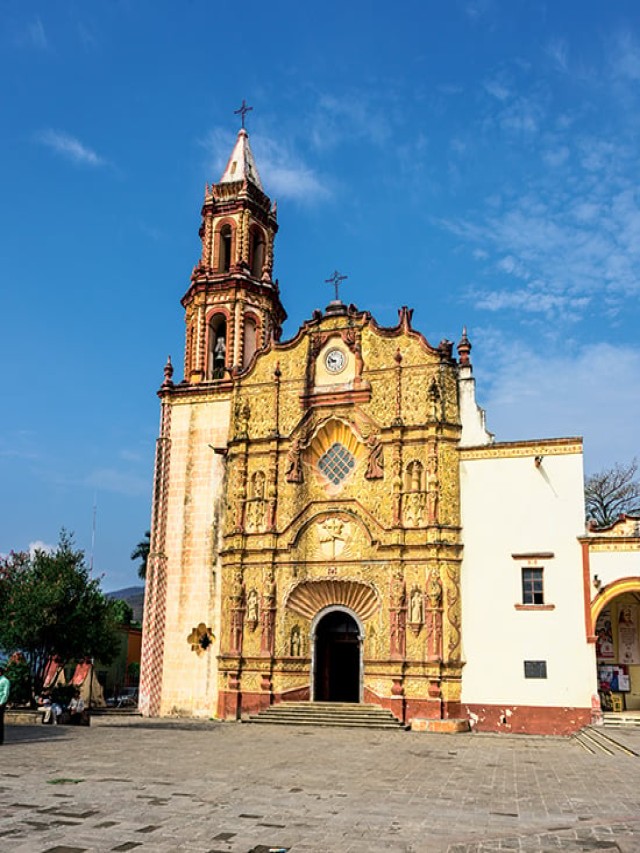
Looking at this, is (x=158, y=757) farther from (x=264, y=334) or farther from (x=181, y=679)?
(x=264, y=334)

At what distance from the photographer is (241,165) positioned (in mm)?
35406

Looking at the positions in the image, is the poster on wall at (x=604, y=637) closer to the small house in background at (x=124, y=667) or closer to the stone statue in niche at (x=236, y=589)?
the stone statue in niche at (x=236, y=589)

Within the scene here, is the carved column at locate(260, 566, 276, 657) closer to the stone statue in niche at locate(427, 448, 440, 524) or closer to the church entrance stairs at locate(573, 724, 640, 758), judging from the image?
the stone statue in niche at locate(427, 448, 440, 524)

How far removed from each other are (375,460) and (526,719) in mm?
9467

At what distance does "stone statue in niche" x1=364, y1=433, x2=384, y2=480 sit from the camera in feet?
91.8

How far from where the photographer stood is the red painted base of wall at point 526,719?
2438 centimetres

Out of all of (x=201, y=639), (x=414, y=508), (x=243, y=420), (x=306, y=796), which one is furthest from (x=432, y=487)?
(x=306, y=796)

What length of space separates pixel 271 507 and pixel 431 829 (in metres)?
19.6

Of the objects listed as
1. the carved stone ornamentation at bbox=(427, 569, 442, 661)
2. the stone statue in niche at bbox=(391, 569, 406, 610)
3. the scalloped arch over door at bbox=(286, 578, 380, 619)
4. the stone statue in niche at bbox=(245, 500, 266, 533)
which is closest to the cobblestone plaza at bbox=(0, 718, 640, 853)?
the carved stone ornamentation at bbox=(427, 569, 442, 661)

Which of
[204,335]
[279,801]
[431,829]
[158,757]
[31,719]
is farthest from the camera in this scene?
[204,335]

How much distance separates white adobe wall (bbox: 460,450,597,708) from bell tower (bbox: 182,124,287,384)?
1057cm

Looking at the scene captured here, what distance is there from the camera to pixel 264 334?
33.3 m

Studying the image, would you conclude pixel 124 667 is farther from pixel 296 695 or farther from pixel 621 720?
pixel 621 720

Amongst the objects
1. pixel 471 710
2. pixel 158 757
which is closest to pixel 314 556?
pixel 471 710
